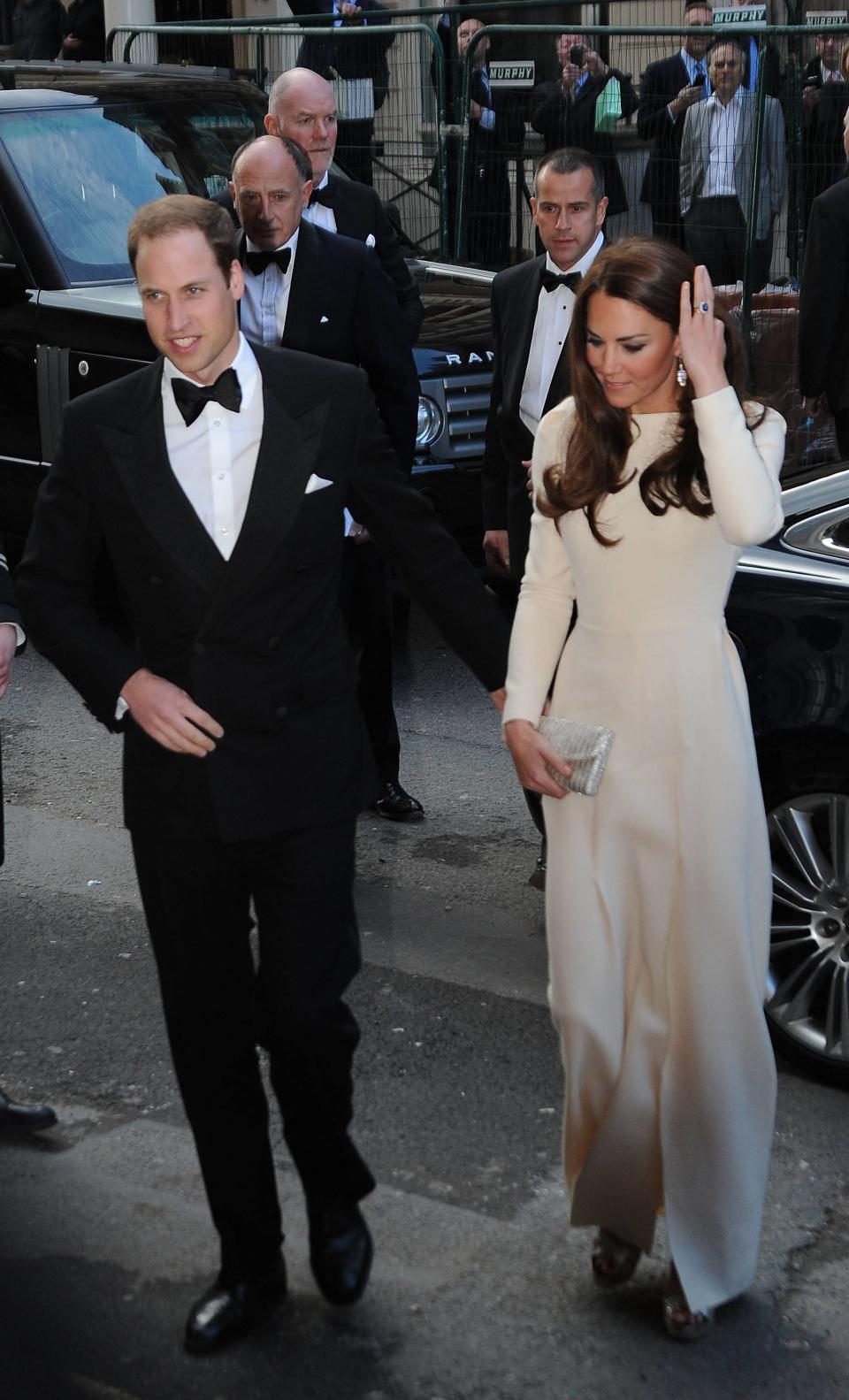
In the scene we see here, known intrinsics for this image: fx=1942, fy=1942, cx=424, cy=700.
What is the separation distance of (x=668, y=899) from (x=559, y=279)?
2.87 metres

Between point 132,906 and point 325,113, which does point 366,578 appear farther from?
point 325,113

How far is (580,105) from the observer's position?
1318cm

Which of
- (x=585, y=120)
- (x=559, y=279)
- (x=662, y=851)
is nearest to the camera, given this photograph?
(x=662, y=851)

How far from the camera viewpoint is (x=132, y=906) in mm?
5910

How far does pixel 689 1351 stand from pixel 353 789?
118 centimetres

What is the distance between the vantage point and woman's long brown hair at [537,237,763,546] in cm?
347

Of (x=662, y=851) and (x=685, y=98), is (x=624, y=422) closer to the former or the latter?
(x=662, y=851)

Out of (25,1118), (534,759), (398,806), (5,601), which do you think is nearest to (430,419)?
(398,806)

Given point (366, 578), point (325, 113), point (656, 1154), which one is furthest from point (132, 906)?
point (325, 113)

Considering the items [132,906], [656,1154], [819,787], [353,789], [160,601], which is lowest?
[132,906]

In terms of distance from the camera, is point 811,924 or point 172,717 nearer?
point 172,717

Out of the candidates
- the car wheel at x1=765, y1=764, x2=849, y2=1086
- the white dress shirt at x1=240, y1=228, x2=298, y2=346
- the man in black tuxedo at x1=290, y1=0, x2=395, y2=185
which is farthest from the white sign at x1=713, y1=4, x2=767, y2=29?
the car wheel at x1=765, y1=764, x2=849, y2=1086

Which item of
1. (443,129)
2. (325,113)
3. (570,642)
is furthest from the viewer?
(443,129)

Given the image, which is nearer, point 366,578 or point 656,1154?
point 656,1154
